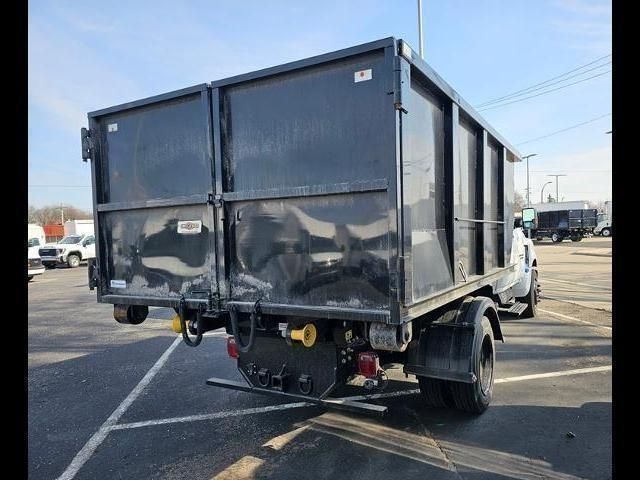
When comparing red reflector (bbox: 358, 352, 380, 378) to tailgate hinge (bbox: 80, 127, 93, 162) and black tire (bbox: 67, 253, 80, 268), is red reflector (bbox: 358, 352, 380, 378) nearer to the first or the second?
tailgate hinge (bbox: 80, 127, 93, 162)

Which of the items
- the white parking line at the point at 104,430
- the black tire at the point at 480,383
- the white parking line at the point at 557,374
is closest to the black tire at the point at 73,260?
the white parking line at the point at 104,430

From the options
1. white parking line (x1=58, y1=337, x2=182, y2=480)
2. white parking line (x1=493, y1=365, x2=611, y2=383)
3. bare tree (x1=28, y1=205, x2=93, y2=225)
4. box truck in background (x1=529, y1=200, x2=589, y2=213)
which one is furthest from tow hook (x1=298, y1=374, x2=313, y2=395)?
bare tree (x1=28, y1=205, x2=93, y2=225)

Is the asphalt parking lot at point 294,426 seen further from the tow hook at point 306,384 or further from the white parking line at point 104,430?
the tow hook at point 306,384

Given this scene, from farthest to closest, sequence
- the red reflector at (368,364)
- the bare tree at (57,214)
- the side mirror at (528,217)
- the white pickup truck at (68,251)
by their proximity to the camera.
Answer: the bare tree at (57,214), the white pickup truck at (68,251), the side mirror at (528,217), the red reflector at (368,364)

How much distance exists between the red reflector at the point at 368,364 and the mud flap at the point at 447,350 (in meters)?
0.53

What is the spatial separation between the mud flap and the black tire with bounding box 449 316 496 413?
0.25 ft

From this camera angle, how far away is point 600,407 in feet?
15.1

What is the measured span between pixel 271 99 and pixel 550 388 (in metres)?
4.44

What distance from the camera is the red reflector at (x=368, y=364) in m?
3.58

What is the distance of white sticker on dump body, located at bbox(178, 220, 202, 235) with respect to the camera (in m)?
3.79

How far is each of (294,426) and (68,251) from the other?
27758 mm

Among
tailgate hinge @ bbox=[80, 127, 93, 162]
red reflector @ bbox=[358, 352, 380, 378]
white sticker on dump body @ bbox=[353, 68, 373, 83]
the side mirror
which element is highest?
white sticker on dump body @ bbox=[353, 68, 373, 83]

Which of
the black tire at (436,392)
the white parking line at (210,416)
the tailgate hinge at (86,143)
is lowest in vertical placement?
the white parking line at (210,416)

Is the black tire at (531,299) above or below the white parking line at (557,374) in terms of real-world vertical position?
above
